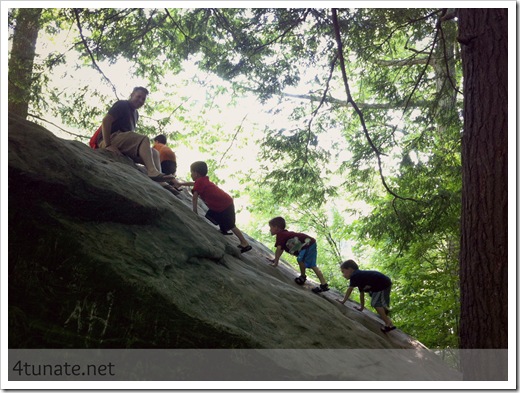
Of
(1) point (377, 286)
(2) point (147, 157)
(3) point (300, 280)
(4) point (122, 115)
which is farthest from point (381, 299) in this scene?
(4) point (122, 115)

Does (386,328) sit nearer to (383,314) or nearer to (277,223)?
(383,314)

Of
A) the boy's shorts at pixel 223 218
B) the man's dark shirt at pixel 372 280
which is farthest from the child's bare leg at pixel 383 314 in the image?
the boy's shorts at pixel 223 218

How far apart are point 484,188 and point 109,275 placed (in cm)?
366

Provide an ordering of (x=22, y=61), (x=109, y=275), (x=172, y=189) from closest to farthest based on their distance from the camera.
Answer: (x=109, y=275), (x=172, y=189), (x=22, y=61)

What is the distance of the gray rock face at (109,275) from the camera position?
2953mm

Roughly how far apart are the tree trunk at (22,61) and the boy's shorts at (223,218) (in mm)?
4401

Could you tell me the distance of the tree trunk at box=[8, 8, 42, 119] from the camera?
6914 millimetres

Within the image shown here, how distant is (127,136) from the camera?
6281 millimetres

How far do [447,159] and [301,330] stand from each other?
5.23m

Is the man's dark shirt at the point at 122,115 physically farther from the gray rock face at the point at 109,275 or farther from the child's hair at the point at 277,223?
the child's hair at the point at 277,223

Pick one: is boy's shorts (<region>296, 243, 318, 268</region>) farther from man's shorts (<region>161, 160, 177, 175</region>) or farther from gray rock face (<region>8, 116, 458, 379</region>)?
man's shorts (<region>161, 160, 177, 175</region>)

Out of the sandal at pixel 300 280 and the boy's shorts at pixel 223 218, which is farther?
the sandal at pixel 300 280

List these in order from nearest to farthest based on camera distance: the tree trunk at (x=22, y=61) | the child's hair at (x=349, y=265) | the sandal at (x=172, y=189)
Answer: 1. the sandal at (x=172, y=189)
2. the child's hair at (x=349, y=265)
3. the tree trunk at (x=22, y=61)

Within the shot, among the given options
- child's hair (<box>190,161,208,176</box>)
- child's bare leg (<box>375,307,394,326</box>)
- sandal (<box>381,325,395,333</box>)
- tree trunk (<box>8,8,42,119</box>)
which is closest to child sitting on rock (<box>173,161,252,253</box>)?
child's hair (<box>190,161,208,176</box>)
